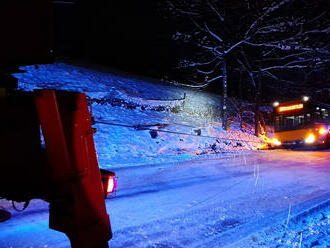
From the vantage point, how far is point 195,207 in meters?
5.30

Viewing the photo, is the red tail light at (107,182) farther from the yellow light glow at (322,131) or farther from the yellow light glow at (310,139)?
the yellow light glow at (322,131)

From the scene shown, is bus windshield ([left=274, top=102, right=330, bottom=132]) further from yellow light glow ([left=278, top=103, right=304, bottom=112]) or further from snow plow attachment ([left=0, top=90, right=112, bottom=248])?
snow plow attachment ([left=0, top=90, right=112, bottom=248])

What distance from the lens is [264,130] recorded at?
74.9 ft

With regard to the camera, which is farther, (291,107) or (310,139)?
(291,107)

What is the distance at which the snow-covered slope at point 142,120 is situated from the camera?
11.7m

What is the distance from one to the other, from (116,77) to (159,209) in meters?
17.3

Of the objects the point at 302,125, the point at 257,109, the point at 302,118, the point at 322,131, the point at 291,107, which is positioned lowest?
the point at 322,131

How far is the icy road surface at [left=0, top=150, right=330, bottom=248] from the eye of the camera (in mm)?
3852

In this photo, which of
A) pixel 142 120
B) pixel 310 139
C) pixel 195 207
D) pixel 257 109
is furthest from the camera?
pixel 257 109

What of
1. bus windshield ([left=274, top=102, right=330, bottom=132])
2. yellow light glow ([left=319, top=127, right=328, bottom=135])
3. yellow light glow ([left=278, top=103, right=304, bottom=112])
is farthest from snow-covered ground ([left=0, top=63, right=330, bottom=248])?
yellow light glow ([left=319, top=127, right=328, bottom=135])

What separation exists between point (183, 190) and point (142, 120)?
882 centimetres

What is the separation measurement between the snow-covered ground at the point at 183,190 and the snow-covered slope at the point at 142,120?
70 millimetres

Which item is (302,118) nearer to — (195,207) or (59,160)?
(195,207)

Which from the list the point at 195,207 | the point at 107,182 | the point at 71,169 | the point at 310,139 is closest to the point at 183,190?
the point at 195,207
